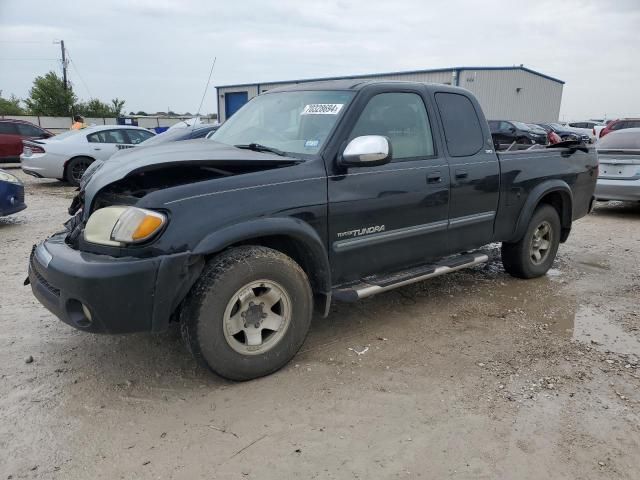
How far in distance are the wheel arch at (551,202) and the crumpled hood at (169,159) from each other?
2680mm

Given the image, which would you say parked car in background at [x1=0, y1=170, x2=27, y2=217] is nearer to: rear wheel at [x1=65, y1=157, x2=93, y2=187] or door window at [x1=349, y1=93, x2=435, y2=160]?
rear wheel at [x1=65, y1=157, x2=93, y2=187]

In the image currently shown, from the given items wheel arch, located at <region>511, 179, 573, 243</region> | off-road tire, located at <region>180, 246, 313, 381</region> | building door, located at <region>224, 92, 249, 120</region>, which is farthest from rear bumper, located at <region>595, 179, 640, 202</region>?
building door, located at <region>224, 92, 249, 120</region>

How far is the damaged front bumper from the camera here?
2.73 metres

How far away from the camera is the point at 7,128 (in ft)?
52.9

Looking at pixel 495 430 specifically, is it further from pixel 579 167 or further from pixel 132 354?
pixel 579 167

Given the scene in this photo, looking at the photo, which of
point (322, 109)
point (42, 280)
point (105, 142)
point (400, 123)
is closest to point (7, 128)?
point (105, 142)

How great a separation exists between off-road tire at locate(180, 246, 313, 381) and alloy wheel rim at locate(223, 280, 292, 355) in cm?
3

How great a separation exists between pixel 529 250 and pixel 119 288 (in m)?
4.16

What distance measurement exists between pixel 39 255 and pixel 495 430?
291cm

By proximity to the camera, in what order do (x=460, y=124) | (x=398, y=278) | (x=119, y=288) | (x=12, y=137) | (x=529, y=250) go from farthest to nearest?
(x=12, y=137) → (x=529, y=250) → (x=460, y=124) → (x=398, y=278) → (x=119, y=288)

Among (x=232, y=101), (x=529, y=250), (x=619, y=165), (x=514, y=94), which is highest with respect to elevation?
(x=514, y=94)

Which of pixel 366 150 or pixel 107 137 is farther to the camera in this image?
pixel 107 137

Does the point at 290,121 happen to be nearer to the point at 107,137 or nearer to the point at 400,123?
the point at 400,123

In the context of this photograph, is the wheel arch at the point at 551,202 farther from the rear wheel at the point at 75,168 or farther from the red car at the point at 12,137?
the red car at the point at 12,137
